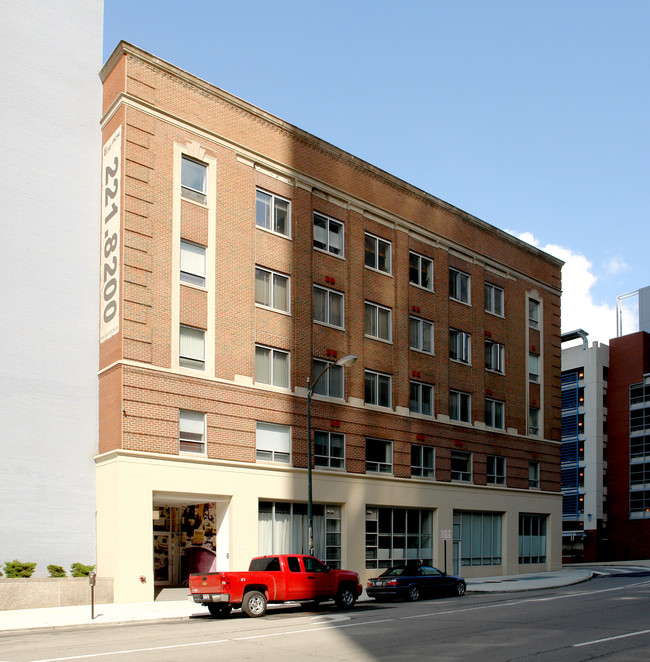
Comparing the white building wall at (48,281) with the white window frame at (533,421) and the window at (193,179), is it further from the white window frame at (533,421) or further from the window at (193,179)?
the white window frame at (533,421)

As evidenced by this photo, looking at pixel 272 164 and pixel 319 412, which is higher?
pixel 272 164

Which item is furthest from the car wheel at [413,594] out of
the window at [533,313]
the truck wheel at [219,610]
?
the window at [533,313]

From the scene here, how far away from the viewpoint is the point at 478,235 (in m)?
48.4

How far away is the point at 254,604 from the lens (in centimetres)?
2358

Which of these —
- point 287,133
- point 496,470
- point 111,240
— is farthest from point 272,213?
point 496,470

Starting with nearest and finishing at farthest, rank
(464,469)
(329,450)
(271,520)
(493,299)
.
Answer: (271,520)
(329,450)
(464,469)
(493,299)

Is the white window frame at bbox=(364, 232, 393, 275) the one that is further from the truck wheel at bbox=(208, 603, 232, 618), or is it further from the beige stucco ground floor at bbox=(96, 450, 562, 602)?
the truck wheel at bbox=(208, 603, 232, 618)

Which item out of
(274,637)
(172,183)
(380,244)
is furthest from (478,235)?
(274,637)

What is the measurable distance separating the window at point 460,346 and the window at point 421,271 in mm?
3067

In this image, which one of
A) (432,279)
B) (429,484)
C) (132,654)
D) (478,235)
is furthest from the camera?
(478,235)

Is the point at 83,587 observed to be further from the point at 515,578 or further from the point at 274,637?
the point at 515,578

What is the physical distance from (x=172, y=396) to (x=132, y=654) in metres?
16.0

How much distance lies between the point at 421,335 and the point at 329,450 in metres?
9.45

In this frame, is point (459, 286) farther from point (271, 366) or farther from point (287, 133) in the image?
point (271, 366)
